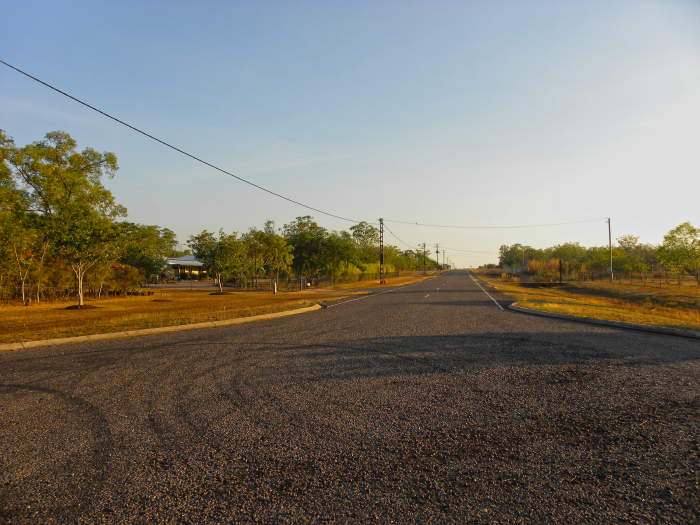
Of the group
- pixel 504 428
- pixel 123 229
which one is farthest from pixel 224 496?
pixel 123 229

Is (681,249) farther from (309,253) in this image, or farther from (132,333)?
(132,333)

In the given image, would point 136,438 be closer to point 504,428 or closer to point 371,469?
point 371,469

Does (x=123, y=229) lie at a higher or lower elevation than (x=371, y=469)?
higher

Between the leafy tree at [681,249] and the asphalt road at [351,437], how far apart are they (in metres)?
45.1

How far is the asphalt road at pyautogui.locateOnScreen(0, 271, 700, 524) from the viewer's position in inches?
109

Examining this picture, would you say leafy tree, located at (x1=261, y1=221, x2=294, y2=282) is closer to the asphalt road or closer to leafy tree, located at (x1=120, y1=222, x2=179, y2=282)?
leafy tree, located at (x1=120, y1=222, x2=179, y2=282)

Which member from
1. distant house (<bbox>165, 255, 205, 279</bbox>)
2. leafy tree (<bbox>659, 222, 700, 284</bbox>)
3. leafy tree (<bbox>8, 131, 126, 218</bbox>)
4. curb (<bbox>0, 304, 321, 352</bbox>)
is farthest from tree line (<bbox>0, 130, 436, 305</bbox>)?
leafy tree (<bbox>659, 222, 700, 284</bbox>)

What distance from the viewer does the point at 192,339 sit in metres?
9.63

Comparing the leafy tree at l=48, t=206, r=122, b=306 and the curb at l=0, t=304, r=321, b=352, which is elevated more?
the leafy tree at l=48, t=206, r=122, b=306

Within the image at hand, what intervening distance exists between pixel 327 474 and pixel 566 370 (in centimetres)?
506

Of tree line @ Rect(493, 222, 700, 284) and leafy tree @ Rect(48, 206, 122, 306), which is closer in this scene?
leafy tree @ Rect(48, 206, 122, 306)

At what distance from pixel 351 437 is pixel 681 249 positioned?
176 feet

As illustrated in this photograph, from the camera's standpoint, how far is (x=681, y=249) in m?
42.8

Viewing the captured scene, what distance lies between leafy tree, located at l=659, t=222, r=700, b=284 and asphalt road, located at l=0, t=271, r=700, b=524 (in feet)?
148
